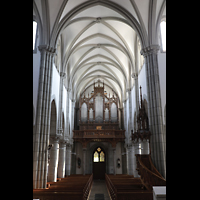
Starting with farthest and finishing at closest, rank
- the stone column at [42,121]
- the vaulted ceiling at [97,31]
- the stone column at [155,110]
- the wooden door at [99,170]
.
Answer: the wooden door at [99,170]
the vaulted ceiling at [97,31]
the stone column at [155,110]
the stone column at [42,121]

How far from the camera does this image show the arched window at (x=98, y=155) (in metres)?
26.6

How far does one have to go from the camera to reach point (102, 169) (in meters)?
26.1

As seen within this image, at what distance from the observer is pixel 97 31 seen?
17.5m

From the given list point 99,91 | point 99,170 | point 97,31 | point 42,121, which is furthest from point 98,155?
point 42,121

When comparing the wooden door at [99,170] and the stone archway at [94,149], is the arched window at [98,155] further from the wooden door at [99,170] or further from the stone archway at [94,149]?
the wooden door at [99,170]

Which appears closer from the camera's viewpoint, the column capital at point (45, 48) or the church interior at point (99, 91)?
the church interior at point (99, 91)

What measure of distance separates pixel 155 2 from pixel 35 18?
23.4 ft

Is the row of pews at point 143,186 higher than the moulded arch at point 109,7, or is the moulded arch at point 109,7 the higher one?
the moulded arch at point 109,7

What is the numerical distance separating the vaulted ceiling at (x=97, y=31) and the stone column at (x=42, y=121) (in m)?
1.12

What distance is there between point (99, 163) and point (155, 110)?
17646 mm

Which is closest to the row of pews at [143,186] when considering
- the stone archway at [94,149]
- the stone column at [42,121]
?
the stone column at [42,121]

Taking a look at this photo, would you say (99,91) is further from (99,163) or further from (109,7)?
(109,7)
